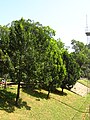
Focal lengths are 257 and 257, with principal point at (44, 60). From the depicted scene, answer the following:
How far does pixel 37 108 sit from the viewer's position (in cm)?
3438

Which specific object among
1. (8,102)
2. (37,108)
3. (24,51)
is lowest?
(37,108)

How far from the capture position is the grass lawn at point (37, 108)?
29672 millimetres

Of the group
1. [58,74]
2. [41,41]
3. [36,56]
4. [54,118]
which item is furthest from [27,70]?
[58,74]

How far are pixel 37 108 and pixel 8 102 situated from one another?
4.47 meters

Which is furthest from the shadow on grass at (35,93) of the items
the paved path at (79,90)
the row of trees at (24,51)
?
the paved path at (79,90)

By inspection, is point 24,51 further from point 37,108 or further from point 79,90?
point 79,90

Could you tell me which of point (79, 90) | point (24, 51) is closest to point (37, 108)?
point (24, 51)

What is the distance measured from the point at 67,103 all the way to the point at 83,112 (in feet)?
14.1

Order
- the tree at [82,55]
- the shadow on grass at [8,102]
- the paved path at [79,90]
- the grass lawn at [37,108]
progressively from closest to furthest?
the grass lawn at [37,108] → the shadow on grass at [8,102] → the paved path at [79,90] → the tree at [82,55]

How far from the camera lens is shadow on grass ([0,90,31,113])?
2994cm

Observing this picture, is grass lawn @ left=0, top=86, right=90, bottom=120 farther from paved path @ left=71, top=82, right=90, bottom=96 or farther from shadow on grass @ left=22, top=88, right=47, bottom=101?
paved path @ left=71, top=82, right=90, bottom=96

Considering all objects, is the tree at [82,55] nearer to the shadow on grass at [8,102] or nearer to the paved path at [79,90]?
the paved path at [79,90]

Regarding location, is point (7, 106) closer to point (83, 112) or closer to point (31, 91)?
point (31, 91)

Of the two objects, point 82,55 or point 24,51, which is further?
point 82,55
